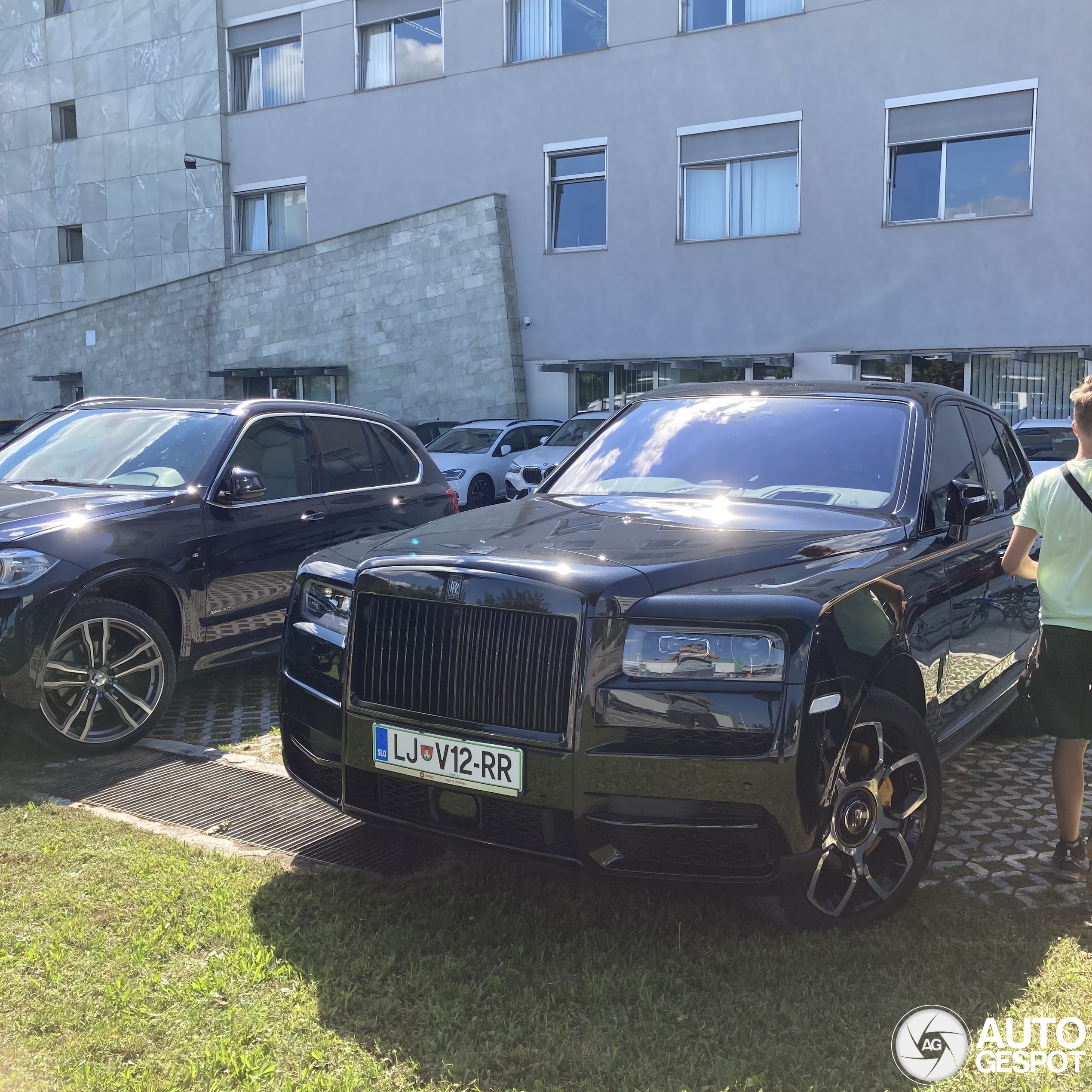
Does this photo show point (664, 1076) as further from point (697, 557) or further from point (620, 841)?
point (697, 557)

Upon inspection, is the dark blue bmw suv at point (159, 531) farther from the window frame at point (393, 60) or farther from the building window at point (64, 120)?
the building window at point (64, 120)

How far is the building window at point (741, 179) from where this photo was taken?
2050 centimetres

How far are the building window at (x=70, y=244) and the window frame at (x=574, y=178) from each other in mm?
16272

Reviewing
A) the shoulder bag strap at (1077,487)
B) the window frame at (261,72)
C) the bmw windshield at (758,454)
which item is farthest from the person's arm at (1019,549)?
the window frame at (261,72)

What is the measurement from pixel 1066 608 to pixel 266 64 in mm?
28332

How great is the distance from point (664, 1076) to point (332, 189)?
26.2m

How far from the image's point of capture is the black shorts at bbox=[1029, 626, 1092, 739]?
405 cm

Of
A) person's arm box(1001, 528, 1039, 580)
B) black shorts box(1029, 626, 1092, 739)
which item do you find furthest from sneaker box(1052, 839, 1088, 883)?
person's arm box(1001, 528, 1039, 580)

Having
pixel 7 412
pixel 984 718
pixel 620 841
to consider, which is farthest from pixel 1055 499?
pixel 7 412

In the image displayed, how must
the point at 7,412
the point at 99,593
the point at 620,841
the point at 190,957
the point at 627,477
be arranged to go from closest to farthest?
the point at 620,841 → the point at 190,957 → the point at 627,477 → the point at 99,593 → the point at 7,412

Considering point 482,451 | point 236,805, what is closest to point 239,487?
point 236,805

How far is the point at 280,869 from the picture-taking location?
4.21 meters

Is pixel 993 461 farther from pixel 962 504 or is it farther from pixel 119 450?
pixel 119 450

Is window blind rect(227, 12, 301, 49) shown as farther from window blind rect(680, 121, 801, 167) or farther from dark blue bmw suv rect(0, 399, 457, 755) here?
dark blue bmw suv rect(0, 399, 457, 755)
